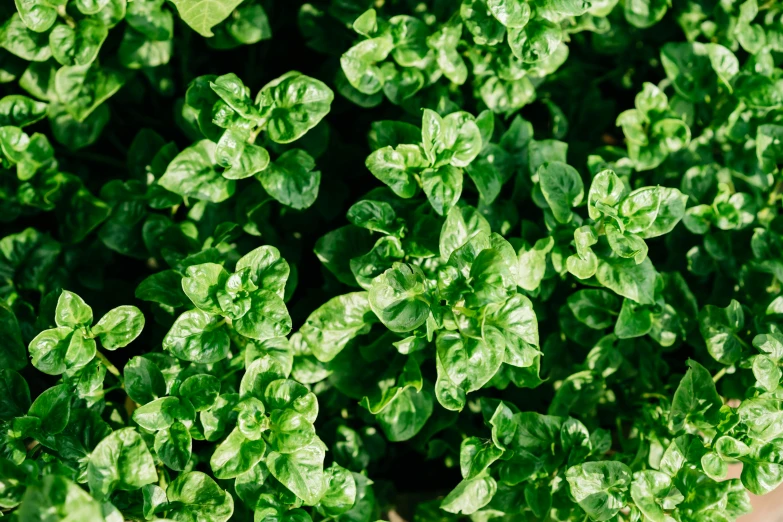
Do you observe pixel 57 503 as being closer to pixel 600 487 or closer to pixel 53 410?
pixel 53 410

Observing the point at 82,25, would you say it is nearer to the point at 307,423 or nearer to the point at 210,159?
the point at 210,159

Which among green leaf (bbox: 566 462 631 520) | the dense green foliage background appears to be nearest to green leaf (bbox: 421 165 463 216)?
the dense green foliage background

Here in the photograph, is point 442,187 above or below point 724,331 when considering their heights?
above

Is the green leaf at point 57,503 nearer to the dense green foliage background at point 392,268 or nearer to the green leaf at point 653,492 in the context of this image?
the dense green foliage background at point 392,268

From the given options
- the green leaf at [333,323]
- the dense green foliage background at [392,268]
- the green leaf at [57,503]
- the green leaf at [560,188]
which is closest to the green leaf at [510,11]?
the dense green foliage background at [392,268]

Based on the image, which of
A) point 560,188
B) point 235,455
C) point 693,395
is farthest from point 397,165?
point 693,395

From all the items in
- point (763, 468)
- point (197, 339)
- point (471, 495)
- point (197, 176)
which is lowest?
point (471, 495)

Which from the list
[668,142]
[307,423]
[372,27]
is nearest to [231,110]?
[372,27]

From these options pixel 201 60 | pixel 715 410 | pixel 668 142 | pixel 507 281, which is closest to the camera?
pixel 507 281

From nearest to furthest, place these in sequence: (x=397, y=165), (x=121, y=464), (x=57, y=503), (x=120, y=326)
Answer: (x=57, y=503), (x=121, y=464), (x=120, y=326), (x=397, y=165)
